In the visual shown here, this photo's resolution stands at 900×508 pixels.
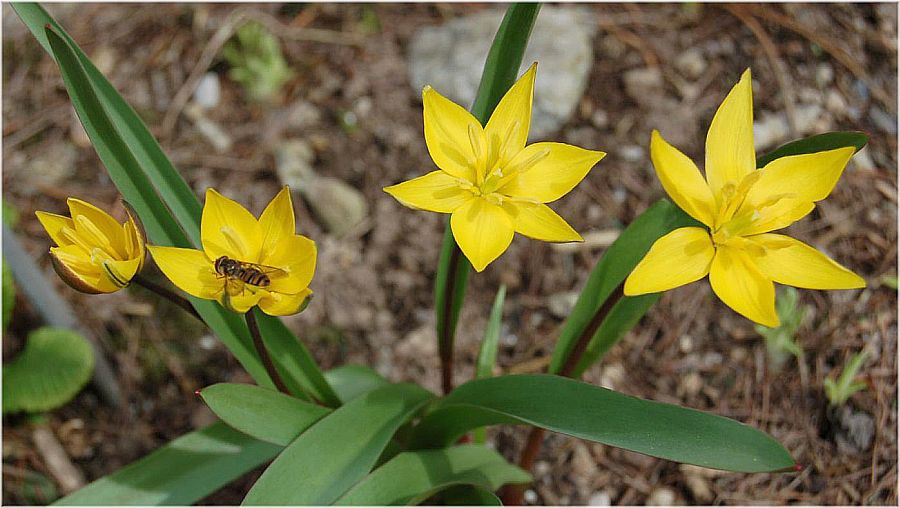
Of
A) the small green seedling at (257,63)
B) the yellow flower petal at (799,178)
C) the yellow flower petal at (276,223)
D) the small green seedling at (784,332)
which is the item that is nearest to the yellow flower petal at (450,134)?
the yellow flower petal at (276,223)

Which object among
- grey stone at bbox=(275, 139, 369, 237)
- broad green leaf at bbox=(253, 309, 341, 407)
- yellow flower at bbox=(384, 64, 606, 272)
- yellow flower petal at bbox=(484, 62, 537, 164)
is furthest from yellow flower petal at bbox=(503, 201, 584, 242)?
grey stone at bbox=(275, 139, 369, 237)

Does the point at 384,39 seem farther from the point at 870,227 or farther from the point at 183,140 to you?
the point at 870,227

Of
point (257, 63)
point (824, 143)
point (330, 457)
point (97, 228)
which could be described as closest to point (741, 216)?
point (824, 143)

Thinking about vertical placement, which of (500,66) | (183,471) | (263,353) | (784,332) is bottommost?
(784,332)

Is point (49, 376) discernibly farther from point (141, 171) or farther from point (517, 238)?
point (517, 238)

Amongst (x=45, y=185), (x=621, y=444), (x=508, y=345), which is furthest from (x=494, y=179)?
(x=45, y=185)

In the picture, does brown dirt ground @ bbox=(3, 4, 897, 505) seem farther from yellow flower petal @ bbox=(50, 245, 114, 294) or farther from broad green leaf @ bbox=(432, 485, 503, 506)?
yellow flower petal @ bbox=(50, 245, 114, 294)
